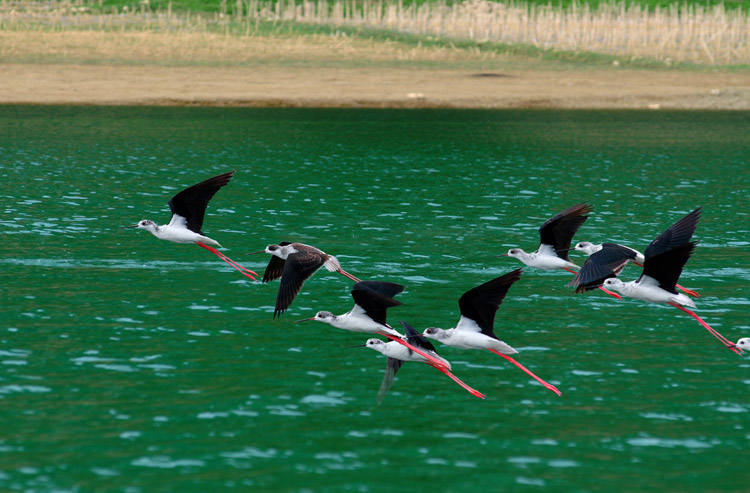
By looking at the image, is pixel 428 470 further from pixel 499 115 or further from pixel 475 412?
pixel 499 115

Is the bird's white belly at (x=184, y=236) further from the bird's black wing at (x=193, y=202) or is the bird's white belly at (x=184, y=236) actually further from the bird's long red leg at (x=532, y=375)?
the bird's long red leg at (x=532, y=375)

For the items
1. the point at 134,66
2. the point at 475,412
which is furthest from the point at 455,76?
the point at 475,412

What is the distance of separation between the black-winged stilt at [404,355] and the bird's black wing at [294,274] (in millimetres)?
1789

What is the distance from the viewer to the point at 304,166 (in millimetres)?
41750

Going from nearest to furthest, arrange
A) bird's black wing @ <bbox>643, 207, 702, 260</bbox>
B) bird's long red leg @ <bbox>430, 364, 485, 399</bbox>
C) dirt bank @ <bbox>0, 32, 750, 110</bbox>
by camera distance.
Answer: bird's long red leg @ <bbox>430, 364, 485, 399</bbox>, bird's black wing @ <bbox>643, 207, 702, 260</bbox>, dirt bank @ <bbox>0, 32, 750, 110</bbox>

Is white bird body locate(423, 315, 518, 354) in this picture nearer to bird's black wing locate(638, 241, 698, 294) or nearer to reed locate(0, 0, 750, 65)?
bird's black wing locate(638, 241, 698, 294)

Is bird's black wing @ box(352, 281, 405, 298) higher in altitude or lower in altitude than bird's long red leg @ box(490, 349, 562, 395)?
higher

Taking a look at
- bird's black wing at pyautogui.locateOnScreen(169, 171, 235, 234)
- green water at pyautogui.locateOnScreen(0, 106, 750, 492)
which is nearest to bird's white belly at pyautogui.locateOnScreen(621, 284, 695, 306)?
green water at pyautogui.locateOnScreen(0, 106, 750, 492)

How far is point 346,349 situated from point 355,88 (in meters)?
46.6

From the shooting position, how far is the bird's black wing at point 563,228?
726 inches

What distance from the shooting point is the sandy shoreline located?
6016cm

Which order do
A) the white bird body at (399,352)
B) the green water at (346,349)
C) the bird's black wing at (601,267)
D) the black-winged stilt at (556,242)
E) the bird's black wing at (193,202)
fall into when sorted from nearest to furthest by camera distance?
the green water at (346,349), the white bird body at (399,352), the bird's black wing at (601,267), the black-winged stilt at (556,242), the bird's black wing at (193,202)

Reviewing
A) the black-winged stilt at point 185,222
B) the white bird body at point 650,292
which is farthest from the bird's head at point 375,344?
the black-winged stilt at point 185,222

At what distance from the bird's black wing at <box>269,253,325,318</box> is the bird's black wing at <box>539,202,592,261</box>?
12.5ft
